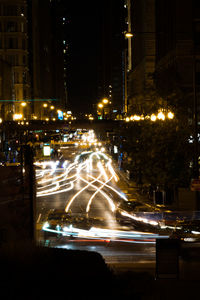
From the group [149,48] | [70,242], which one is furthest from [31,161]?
[149,48]

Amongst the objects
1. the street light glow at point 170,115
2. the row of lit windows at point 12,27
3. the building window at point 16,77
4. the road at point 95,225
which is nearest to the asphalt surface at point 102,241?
the road at point 95,225

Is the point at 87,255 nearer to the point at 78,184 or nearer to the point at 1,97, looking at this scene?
the point at 78,184

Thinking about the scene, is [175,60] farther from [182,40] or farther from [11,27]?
[11,27]

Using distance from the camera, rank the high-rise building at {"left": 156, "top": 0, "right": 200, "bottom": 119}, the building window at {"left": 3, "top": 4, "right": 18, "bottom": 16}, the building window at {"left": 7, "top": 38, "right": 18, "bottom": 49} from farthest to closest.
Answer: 1. the building window at {"left": 7, "top": 38, "right": 18, "bottom": 49}
2. the building window at {"left": 3, "top": 4, "right": 18, "bottom": 16}
3. the high-rise building at {"left": 156, "top": 0, "right": 200, "bottom": 119}

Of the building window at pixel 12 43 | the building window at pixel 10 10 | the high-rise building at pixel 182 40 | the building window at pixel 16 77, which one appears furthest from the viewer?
the building window at pixel 16 77

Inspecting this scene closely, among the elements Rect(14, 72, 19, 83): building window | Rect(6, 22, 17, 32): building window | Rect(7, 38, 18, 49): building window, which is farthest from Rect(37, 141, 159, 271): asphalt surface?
Rect(6, 22, 17, 32): building window

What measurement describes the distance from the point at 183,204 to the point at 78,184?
18996 millimetres

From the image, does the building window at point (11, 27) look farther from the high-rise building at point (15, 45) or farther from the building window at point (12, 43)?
the building window at point (12, 43)

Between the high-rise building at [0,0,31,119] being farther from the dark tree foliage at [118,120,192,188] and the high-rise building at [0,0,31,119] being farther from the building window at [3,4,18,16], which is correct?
the dark tree foliage at [118,120,192,188]

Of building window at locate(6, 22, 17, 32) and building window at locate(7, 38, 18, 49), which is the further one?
building window at locate(7, 38, 18, 49)

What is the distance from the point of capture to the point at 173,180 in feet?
95.3

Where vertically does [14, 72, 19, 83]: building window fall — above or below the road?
above

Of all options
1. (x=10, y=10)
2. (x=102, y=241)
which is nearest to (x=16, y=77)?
(x=10, y=10)

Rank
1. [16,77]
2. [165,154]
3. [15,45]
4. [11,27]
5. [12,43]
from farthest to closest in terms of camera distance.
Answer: [16,77] → [15,45] → [12,43] → [11,27] → [165,154]
